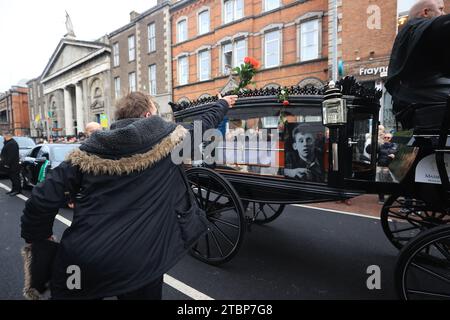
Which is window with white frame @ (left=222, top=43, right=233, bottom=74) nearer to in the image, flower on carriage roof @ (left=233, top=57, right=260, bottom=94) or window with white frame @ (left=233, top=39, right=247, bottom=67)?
window with white frame @ (left=233, top=39, right=247, bottom=67)

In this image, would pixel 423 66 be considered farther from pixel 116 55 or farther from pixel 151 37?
pixel 116 55

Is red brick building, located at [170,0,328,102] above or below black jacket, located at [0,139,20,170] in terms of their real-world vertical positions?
above

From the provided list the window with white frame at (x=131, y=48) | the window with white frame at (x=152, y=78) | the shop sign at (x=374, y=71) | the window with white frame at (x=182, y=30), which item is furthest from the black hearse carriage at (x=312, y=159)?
the window with white frame at (x=131, y=48)

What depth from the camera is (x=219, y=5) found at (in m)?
17.8

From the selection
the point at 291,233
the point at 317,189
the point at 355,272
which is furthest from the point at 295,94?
the point at 291,233

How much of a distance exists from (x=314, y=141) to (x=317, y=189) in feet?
1.55

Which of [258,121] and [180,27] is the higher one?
[180,27]

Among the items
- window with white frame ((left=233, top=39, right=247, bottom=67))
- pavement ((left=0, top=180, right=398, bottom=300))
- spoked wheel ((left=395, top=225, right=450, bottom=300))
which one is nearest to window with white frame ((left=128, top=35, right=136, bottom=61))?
window with white frame ((left=233, top=39, right=247, bottom=67))

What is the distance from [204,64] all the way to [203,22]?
288 centimetres

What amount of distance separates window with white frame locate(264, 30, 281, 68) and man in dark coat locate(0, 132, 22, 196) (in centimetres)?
1293

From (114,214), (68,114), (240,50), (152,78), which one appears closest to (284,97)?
(114,214)

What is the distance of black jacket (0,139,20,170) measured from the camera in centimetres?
747

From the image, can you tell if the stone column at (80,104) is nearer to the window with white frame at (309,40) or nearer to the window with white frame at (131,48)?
the window with white frame at (131,48)
